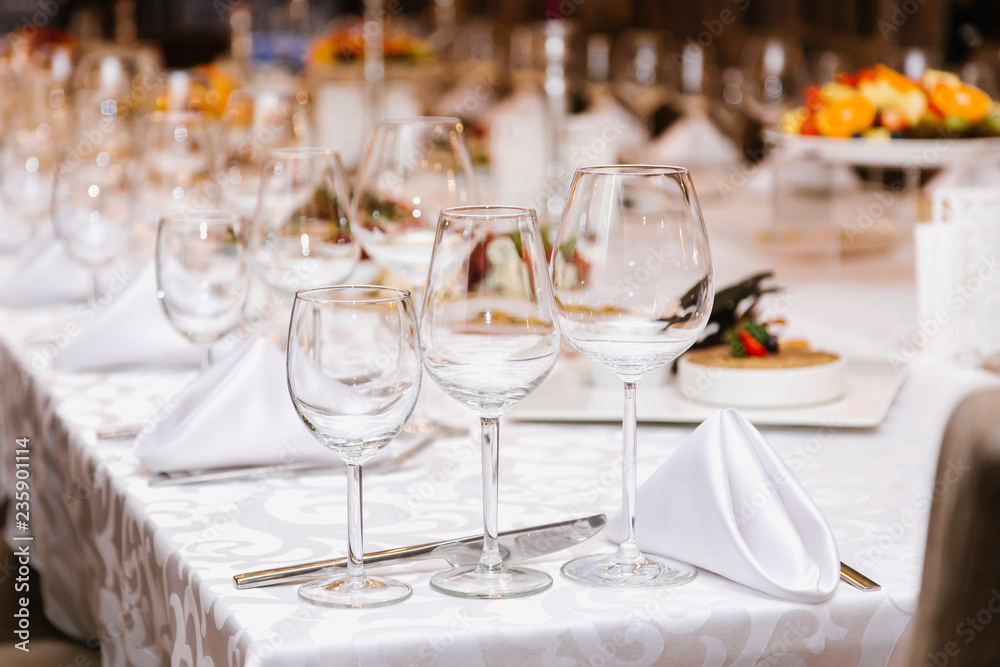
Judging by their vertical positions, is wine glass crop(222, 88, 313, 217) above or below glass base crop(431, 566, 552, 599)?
above

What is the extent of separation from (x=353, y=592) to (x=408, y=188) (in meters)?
0.61

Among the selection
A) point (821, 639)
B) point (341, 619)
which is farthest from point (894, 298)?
point (341, 619)

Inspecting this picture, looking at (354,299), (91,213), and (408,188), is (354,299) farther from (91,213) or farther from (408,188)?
(91,213)

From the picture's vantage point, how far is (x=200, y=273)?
4.11 feet

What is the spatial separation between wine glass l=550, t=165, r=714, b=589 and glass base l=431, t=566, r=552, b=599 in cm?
3

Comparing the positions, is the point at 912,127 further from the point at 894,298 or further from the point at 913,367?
the point at 913,367

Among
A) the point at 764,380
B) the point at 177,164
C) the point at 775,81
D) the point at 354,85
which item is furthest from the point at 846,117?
the point at 354,85

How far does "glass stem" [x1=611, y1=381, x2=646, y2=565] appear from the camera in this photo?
0.86 meters

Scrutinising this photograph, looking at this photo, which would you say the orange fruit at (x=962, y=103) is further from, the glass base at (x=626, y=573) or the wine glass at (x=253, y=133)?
the glass base at (x=626, y=573)

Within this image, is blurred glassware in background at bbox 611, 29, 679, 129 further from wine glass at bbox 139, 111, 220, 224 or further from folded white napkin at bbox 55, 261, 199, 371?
folded white napkin at bbox 55, 261, 199, 371

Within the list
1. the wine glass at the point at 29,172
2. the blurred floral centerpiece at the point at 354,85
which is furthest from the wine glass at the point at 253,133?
the blurred floral centerpiece at the point at 354,85

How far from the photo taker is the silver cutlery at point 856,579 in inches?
33.3

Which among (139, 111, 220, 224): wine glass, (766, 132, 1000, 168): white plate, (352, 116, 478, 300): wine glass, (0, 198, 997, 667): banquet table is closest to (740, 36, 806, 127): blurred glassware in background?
(766, 132, 1000, 168): white plate

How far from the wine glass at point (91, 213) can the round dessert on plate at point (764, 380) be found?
33.0 inches
